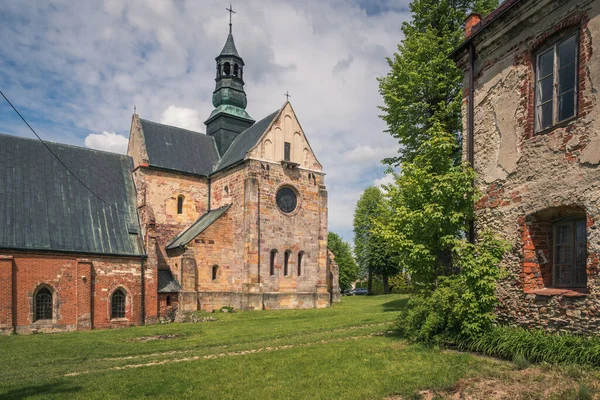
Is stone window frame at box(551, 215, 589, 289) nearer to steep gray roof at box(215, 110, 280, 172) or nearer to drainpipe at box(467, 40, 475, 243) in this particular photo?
drainpipe at box(467, 40, 475, 243)

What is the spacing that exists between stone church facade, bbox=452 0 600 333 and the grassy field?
188cm

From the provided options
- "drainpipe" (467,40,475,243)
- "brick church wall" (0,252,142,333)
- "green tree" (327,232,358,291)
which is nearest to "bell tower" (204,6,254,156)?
"brick church wall" (0,252,142,333)

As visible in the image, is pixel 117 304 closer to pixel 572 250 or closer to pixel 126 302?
pixel 126 302

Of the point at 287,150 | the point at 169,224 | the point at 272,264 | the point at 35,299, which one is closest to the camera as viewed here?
the point at 35,299

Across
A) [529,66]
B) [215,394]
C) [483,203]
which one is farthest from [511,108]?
[215,394]

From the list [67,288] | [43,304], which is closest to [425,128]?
[67,288]

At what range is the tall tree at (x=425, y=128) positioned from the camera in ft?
39.9

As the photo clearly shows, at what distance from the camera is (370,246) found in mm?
48219

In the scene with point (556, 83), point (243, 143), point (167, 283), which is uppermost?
point (243, 143)

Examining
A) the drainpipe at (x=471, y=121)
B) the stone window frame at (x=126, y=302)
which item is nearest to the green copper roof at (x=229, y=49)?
the stone window frame at (x=126, y=302)

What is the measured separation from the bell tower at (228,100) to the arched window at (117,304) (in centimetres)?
1371

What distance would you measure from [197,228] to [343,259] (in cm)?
3677

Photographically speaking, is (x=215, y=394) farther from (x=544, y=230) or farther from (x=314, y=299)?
(x=314, y=299)

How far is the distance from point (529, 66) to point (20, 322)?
22.1 m
